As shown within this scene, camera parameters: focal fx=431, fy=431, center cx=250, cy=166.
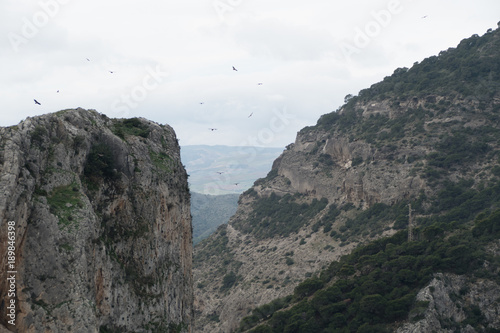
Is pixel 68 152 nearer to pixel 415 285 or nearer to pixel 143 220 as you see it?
pixel 143 220

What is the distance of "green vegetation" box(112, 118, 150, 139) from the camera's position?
82.7ft

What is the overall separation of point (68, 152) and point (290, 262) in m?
48.7

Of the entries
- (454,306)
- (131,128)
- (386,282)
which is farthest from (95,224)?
(386,282)

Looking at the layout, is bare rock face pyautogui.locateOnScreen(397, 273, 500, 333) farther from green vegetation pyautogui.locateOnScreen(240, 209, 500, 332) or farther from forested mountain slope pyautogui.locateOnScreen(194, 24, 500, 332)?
green vegetation pyautogui.locateOnScreen(240, 209, 500, 332)

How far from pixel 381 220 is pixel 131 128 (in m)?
43.6

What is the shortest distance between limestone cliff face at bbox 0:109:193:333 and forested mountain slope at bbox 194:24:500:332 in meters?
17.3

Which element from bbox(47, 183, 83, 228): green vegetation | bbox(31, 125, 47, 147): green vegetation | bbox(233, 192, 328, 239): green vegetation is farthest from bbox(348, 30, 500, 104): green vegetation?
bbox(31, 125, 47, 147): green vegetation

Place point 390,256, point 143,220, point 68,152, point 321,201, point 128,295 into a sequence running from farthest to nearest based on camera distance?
point 321,201 → point 390,256 → point 143,220 → point 128,295 → point 68,152

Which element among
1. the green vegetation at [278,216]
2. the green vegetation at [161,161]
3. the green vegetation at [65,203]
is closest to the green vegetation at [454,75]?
the green vegetation at [278,216]

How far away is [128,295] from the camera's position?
67.4 feet

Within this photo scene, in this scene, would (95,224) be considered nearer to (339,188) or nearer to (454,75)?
(339,188)

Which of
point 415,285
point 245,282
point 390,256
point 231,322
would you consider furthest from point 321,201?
point 415,285

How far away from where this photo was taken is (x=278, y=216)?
80375 mm

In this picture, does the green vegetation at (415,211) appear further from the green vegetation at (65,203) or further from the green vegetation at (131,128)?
the green vegetation at (65,203)
